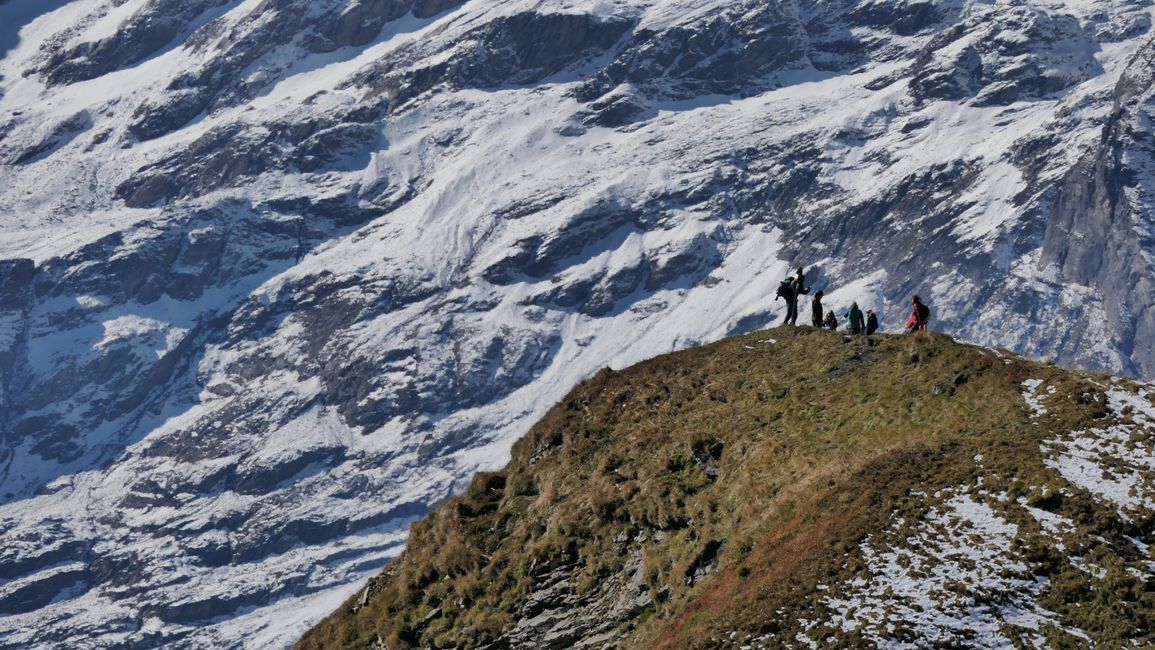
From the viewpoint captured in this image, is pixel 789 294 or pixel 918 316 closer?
pixel 918 316

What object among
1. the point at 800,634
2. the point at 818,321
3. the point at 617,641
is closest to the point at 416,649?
the point at 617,641

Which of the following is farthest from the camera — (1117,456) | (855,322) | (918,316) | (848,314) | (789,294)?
(789,294)

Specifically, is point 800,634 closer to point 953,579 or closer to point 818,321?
point 953,579

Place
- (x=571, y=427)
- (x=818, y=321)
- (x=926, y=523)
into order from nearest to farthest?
(x=926, y=523) → (x=571, y=427) → (x=818, y=321)

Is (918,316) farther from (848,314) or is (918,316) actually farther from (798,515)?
(798,515)

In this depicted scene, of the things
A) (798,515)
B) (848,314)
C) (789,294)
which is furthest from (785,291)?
(798,515)

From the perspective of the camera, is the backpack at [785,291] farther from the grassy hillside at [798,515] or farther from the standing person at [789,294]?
the grassy hillside at [798,515]

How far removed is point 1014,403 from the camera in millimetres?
39781

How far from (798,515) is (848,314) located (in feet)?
59.4

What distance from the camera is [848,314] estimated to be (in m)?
54.4

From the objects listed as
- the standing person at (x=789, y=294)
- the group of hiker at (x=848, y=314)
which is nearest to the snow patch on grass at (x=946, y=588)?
the group of hiker at (x=848, y=314)

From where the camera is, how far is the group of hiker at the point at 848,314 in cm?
5100

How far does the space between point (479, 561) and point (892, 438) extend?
1345cm

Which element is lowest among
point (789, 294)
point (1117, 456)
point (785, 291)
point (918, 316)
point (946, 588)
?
point (789, 294)
